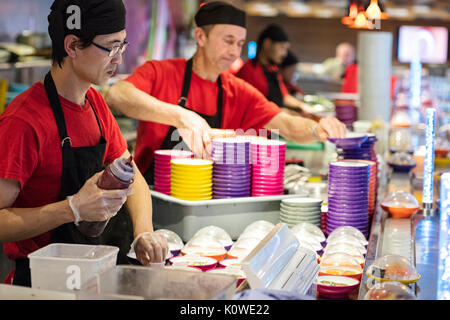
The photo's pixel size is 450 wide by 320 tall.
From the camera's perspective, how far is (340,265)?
2070 mm

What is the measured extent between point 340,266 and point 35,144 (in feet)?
3.55

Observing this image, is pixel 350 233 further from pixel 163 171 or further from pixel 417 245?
pixel 163 171

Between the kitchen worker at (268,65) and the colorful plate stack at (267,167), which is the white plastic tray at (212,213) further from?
the kitchen worker at (268,65)

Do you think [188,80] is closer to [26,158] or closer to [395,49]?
[26,158]

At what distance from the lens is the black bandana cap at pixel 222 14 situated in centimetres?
320

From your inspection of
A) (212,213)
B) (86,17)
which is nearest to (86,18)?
(86,17)

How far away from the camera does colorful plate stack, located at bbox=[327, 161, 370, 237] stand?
251 centimetres

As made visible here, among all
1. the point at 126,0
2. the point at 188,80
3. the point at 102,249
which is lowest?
the point at 102,249

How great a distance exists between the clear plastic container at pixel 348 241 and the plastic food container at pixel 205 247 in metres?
0.40

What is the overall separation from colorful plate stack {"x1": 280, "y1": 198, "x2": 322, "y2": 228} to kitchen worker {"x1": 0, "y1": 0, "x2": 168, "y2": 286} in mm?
751

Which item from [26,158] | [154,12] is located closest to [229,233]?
[26,158]

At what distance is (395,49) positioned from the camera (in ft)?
48.6

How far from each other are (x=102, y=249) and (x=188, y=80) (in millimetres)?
1861

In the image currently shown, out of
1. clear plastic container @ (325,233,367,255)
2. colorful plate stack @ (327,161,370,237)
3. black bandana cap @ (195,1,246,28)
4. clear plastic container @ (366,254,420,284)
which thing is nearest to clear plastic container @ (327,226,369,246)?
clear plastic container @ (325,233,367,255)
